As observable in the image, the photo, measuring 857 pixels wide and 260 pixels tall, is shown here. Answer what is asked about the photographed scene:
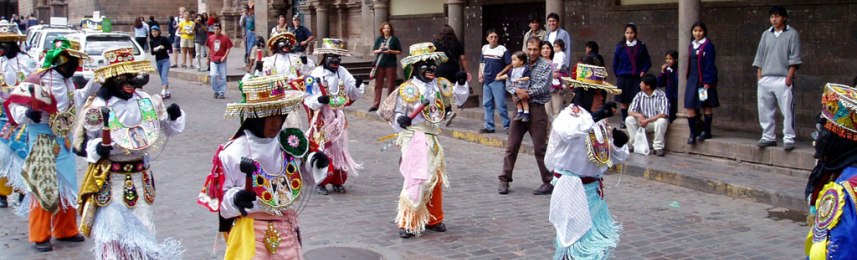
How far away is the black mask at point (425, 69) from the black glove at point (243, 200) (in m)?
3.73

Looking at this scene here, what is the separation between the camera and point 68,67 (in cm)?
804

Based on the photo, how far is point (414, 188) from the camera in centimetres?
831

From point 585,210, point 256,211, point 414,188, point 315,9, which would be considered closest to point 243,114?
point 256,211

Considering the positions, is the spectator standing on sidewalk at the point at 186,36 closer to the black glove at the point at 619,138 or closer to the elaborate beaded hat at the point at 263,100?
the black glove at the point at 619,138

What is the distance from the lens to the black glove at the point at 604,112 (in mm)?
6504

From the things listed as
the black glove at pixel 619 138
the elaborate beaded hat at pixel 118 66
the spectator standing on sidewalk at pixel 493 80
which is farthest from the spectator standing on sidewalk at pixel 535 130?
the elaborate beaded hat at pixel 118 66

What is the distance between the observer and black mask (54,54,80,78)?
8.01 metres

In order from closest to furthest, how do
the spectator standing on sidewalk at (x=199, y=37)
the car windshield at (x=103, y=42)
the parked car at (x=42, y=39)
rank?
the car windshield at (x=103, y=42), the parked car at (x=42, y=39), the spectator standing on sidewalk at (x=199, y=37)

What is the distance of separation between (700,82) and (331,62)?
15.8 ft

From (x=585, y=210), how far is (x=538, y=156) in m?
4.09

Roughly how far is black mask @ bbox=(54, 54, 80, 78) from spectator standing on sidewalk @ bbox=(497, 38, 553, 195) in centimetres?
471

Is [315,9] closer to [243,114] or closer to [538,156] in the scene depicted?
[538,156]

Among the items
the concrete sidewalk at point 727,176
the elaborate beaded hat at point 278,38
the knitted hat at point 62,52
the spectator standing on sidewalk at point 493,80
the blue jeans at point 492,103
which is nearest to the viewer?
the knitted hat at point 62,52

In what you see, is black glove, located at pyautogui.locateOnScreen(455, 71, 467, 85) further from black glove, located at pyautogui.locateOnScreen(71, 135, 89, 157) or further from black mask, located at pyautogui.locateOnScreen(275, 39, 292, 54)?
black mask, located at pyautogui.locateOnScreen(275, 39, 292, 54)
